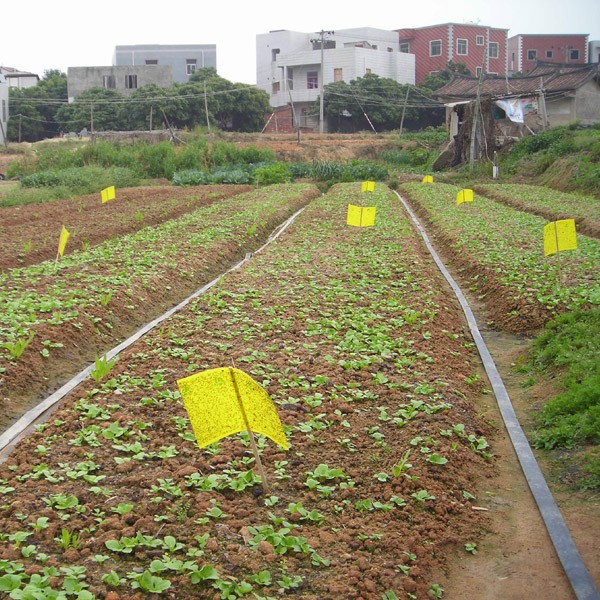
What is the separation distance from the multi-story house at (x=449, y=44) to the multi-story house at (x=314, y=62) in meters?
1.47

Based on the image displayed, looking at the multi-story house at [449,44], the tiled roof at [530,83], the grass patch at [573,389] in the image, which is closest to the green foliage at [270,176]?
the tiled roof at [530,83]

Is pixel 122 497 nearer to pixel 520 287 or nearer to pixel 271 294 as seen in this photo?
pixel 271 294

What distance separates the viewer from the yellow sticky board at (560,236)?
436 inches

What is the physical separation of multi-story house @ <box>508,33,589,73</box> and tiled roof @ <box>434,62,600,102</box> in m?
24.0

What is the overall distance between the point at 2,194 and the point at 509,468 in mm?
24199

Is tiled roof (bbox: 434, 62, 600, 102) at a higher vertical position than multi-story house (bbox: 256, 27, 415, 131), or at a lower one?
lower

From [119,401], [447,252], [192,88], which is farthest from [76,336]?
[192,88]

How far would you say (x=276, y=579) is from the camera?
425 cm

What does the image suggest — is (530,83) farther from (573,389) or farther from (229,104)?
(573,389)

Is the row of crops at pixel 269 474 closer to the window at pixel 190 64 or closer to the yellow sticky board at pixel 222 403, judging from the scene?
the yellow sticky board at pixel 222 403

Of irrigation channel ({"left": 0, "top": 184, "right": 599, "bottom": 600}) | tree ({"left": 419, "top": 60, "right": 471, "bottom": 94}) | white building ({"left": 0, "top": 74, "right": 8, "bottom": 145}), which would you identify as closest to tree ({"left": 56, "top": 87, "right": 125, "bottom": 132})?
white building ({"left": 0, "top": 74, "right": 8, "bottom": 145})

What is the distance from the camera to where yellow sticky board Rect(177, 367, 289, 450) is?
492 centimetres

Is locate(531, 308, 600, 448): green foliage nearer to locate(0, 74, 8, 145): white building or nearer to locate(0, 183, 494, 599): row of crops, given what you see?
locate(0, 183, 494, 599): row of crops

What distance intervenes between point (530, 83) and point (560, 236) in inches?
1661
